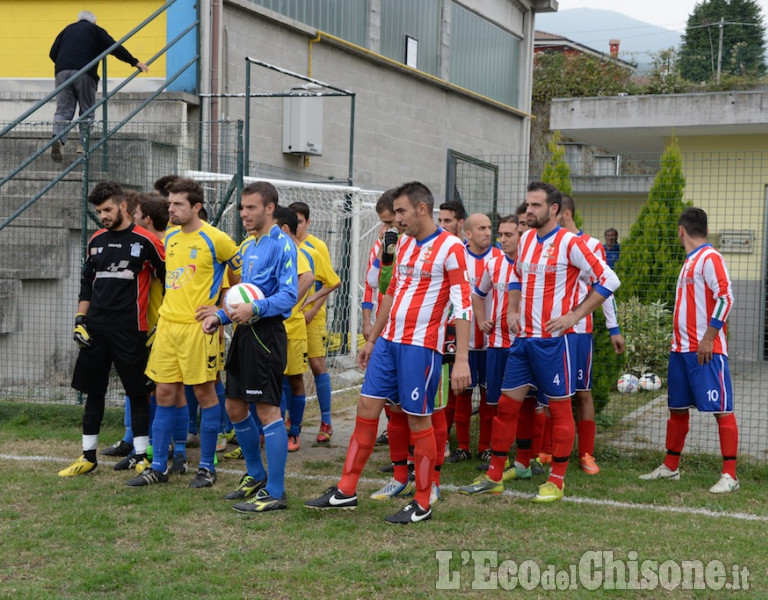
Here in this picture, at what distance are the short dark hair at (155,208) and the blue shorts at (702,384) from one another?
4.06 metres

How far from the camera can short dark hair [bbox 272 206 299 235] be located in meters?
6.92

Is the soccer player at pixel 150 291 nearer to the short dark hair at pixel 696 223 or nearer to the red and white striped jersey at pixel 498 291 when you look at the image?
the red and white striped jersey at pixel 498 291

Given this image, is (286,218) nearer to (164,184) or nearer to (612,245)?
(164,184)

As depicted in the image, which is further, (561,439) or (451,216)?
(451,216)

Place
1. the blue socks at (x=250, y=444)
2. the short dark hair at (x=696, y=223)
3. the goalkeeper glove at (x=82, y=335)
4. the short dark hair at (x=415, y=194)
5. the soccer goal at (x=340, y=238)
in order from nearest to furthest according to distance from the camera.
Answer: the short dark hair at (x=415, y=194) < the blue socks at (x=250, y=444) < the goalkeeper glove at (x=82, y=335) < the short dark hair at (x=696, y=223) < the soccer goal at (x=340, y=238)

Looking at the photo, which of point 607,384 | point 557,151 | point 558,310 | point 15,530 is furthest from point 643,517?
point 557,151

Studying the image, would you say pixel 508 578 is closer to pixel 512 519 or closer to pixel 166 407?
pixel 512 519

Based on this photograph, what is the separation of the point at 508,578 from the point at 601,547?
783 mm

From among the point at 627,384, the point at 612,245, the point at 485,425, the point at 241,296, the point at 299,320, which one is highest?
the point at 612,245

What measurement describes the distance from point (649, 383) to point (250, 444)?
21.6 ft

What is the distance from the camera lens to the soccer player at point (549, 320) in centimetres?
605

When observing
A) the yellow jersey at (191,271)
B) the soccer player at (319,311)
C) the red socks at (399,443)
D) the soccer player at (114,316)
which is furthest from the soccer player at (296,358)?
the red socks at (399,443)

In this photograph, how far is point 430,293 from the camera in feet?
18.3

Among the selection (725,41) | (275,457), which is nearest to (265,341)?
(275,457)
